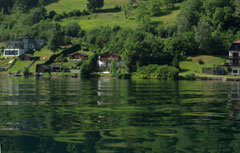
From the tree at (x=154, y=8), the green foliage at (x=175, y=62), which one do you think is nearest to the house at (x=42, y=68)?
the green foliage at (x=175, y=62)

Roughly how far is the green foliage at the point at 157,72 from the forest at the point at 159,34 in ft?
20.1

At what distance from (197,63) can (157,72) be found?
62.4 feet

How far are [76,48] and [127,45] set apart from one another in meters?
36.4

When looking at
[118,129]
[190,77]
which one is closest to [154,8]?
[190,77]

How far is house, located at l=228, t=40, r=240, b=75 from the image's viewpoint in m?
109

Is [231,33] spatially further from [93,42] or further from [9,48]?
[9,48]

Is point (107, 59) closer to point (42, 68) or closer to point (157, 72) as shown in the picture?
point (42, 68)

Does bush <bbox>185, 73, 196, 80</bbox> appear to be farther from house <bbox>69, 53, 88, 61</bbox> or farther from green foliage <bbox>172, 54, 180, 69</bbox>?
house <bbox>69, 53, 88, 61</bbox>

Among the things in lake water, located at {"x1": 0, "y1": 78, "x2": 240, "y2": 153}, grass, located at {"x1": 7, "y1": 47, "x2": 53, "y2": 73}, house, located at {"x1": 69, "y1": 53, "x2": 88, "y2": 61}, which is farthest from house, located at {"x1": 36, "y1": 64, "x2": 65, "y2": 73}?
lake water, located at {"x1": 0, "y1": 78, "x2": 240, "y2": 153}

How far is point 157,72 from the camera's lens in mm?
100625

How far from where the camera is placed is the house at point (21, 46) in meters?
158

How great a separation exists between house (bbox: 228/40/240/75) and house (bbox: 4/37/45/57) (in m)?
79.1

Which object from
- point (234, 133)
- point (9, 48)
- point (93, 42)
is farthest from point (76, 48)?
point (234, 133)

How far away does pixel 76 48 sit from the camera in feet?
482
